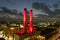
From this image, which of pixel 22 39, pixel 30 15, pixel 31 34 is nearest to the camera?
pixel 22 39

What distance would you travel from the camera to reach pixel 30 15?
3020 centimetres

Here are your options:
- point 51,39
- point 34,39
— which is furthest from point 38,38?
point 51,39

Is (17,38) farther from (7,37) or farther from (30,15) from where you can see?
(30,15)

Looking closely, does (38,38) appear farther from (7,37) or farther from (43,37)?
(7,37)

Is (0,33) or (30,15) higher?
(30,15)

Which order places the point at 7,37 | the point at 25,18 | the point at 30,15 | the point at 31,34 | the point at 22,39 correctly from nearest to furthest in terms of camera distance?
the point at 22,39, the point at 31,34, the point at 7,37, the point at 25,18, the point at 30,15

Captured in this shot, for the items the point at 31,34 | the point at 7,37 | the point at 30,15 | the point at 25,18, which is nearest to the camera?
the point at 31,34

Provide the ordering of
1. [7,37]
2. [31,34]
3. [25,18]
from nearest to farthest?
[31,34]
[7,37]
[25,18]

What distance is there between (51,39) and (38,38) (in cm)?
251

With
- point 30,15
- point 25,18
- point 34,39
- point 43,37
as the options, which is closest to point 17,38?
point 34,39

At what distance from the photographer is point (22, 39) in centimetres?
1939

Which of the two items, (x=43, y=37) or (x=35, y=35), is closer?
(x=43, y=37)

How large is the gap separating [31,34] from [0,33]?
9784 mm

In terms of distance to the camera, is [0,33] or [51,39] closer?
[51,39]
